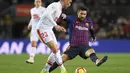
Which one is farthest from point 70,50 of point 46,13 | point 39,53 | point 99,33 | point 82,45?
point 99,33

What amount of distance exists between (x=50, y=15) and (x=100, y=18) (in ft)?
62.1

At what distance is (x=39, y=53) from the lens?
2797 centimetres

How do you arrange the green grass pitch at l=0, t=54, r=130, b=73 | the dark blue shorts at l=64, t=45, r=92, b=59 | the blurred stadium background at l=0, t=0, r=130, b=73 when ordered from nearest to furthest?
the dark blue shorts at l=64, t=45, r=92, b=59 → the green grass pitch at l=0, t=54, r=130, b=73 → the blurred stadium background at l=0, t=0, r=130, b=73

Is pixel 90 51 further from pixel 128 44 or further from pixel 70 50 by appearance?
pixel 128 44

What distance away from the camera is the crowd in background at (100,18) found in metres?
30.5

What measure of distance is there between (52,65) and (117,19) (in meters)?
18.8

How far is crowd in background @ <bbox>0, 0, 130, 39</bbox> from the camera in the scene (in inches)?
1201

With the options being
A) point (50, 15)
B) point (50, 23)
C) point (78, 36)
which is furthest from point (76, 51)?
point (50, 15)

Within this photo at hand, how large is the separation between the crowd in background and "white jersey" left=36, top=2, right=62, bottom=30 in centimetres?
1652

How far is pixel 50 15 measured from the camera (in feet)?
43.1

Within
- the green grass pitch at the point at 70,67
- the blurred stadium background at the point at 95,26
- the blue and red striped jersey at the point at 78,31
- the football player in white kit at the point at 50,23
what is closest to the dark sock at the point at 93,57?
the blue and red striped jersey at the point at 78,31

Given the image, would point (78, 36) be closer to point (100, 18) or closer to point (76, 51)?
point (76, 51)

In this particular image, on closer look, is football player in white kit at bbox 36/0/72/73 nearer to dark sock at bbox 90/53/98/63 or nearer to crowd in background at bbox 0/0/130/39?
dark sock at bbox 90/53/98/63

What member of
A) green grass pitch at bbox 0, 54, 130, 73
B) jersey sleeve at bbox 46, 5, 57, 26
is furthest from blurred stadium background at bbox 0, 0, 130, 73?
jersey sleeve at bbox 46, 5, 57, 26
